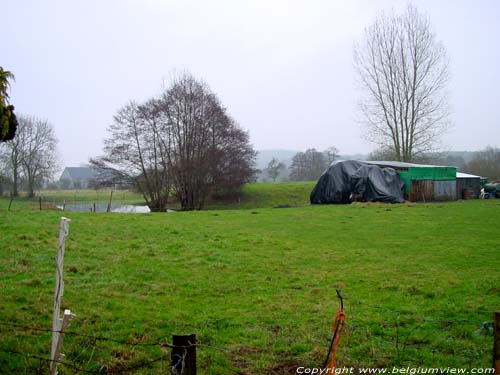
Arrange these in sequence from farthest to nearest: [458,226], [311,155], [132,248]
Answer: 1. [311,155]
2. [458,226]
3. [132,248]

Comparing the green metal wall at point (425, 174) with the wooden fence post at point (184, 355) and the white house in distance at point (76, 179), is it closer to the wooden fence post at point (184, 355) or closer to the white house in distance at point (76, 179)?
the white house in distance at point (76, 179)

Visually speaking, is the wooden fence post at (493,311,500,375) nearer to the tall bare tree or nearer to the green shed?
the tall bare tree

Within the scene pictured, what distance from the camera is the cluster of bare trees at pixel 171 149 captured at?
124 feet

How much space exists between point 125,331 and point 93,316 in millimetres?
859

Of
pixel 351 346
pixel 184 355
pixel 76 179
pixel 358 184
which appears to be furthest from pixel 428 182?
pixel 76 179

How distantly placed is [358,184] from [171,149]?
1594cm

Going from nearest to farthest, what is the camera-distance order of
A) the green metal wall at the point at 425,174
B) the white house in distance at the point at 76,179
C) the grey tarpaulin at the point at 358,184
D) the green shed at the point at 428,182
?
1. the grey tarpaulin at the point at 358,184
2. the green shed at the point at 428,182
3. the green metal wall at the point at 425,174
4. the white house in distance at the point at 76,179

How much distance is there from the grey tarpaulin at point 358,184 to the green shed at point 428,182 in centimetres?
66

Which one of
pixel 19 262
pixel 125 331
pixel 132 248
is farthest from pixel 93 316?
pixel 132 248

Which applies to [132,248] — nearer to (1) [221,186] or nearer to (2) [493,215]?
(2) [493,215]

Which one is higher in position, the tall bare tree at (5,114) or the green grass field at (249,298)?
the tall bare tree at (5,114)

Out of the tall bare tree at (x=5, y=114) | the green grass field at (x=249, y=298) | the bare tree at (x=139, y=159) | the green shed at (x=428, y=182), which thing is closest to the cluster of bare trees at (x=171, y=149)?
the bare tree at (x=139, y=159)

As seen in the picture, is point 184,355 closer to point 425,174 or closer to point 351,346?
point 351,346

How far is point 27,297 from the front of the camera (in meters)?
7.12
